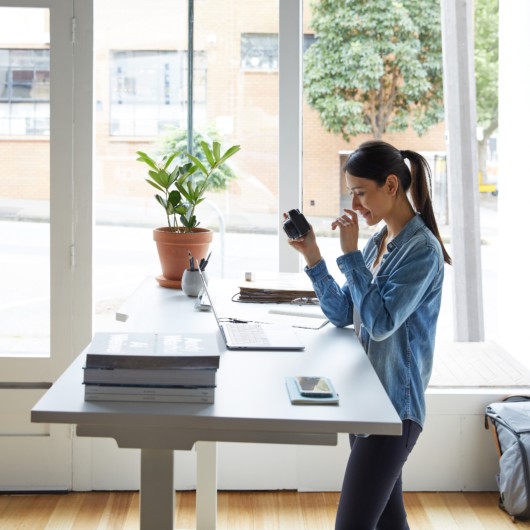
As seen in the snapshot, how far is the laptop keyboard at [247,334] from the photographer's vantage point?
2274mm

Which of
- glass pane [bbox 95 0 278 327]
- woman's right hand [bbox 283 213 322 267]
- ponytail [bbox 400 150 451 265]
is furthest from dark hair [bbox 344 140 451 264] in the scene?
glass pane [bbox 95 0 278 327]

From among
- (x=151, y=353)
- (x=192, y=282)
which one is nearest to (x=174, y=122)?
(x=192, y=282)

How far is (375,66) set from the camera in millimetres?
3570

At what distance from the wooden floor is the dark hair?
1.52 metres

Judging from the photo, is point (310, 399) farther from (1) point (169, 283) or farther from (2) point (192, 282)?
(1) point (169, 283)

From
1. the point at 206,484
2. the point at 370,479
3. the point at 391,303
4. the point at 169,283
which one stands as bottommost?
the point at 206,484

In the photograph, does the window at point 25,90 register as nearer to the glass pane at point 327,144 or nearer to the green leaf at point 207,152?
the green leaf at point 207,152

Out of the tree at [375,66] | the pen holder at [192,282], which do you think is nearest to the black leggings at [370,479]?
the pen holder at [192,282]

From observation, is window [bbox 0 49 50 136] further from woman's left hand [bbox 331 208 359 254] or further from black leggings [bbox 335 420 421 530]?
black leggings [bbox 335 420 421 530]

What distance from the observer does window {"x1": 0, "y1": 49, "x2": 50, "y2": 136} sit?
11.7 ft

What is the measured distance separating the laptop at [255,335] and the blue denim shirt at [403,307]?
8.8 inches

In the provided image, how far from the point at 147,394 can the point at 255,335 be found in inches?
24.6

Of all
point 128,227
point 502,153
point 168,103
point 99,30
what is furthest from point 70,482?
point 502,153

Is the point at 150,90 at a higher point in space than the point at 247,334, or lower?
higher
